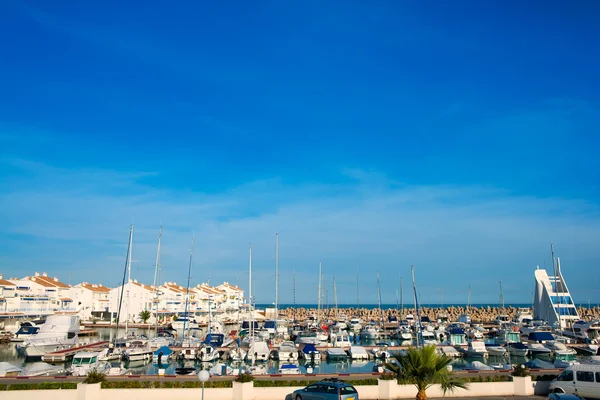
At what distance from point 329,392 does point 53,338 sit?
49911mm

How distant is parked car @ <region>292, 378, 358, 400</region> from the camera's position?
870 inches

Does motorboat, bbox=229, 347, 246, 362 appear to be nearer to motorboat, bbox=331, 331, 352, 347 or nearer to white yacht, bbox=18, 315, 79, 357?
motorboat, bbox=331, 331, 352, 347

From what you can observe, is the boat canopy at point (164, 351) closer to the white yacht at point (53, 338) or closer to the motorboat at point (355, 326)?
the white yacht at point (53, 338)

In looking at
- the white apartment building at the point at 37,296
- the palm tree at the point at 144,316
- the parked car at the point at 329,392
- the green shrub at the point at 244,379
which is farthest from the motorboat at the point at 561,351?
the white apartment building at the point at 37,296

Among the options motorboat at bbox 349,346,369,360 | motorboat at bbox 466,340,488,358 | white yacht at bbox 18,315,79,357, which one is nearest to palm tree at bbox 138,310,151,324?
white yacht at bbox 18,315,79,357

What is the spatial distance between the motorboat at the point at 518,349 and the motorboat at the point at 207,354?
34178mm

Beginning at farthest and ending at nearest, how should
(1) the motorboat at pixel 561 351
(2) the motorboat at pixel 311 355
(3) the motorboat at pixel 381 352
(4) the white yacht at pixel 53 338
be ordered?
(4) the white yacht at pixel 53 338
(3) the motorboat at pixel 381 352
(2) the motorboat at pixel 311 355
(1) the motorboat at pixel 561 351

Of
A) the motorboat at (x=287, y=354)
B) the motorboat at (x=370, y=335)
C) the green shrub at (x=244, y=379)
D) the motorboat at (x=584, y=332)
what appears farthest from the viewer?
the motorboat at (x=370, y=335)

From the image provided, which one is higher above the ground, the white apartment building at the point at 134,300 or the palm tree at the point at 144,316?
the white apartment building at the point at 134,300

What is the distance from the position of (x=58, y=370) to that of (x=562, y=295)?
266 ft

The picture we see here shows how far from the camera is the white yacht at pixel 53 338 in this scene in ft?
191

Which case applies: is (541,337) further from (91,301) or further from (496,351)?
(91,301)

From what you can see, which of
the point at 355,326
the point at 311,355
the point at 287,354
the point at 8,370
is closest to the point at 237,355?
the point at 287,354

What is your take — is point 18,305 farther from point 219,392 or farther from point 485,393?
point 485,393
